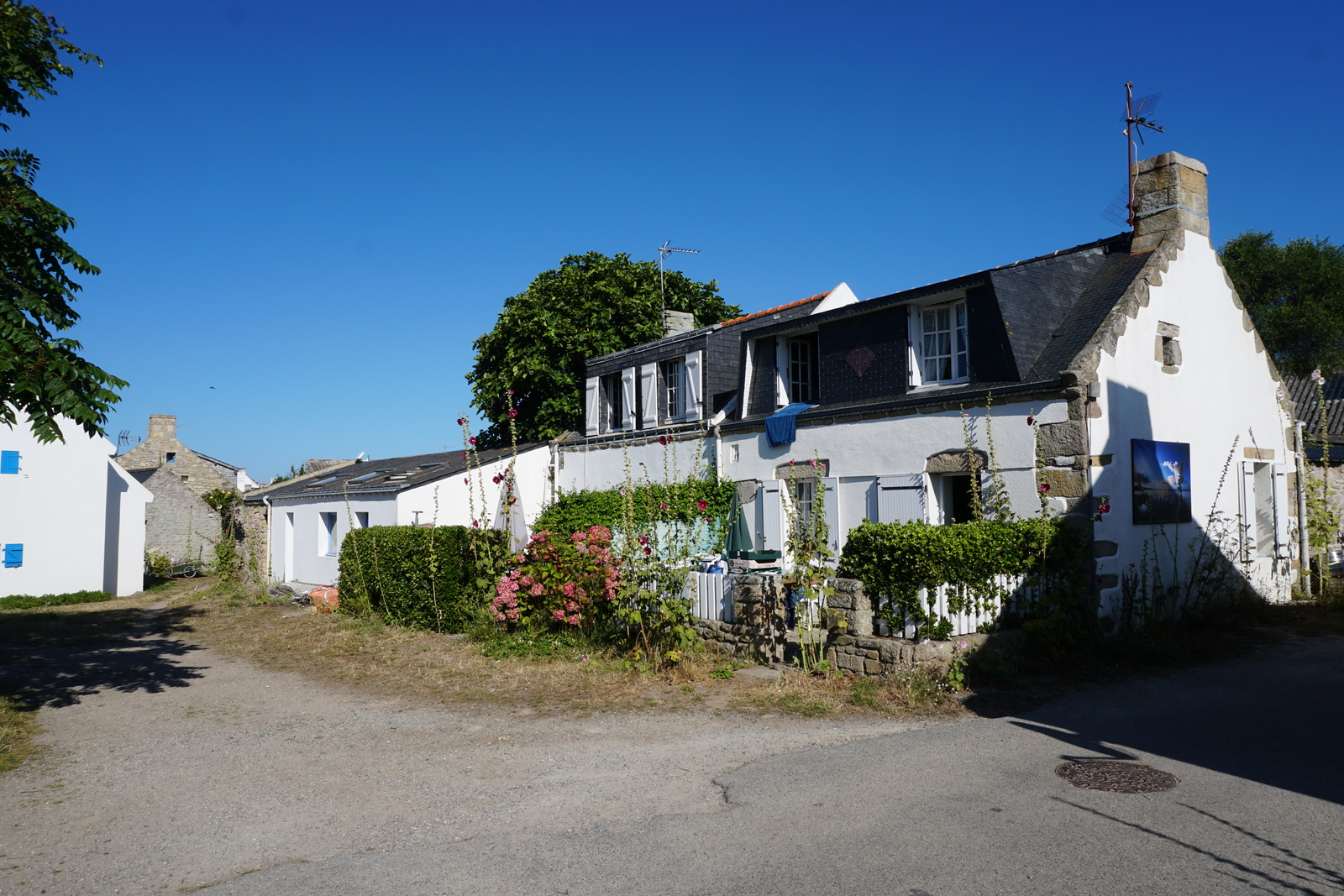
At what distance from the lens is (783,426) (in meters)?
15.2

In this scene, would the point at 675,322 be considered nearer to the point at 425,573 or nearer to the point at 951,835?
the point at 425,573

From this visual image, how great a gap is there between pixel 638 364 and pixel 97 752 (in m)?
14.8

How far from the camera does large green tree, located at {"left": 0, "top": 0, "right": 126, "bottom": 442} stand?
7.09 meters

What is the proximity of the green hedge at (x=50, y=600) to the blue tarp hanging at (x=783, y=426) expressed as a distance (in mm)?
16870

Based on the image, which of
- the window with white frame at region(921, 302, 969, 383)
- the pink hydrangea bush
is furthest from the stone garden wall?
the window with white frame at region(921, 302, 969, 383)

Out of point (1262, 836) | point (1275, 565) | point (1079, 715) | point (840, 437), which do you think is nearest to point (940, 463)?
point (840, 437)

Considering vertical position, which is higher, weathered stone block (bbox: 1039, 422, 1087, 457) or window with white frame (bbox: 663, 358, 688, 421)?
window with white frame (bbox: 663, 358, 688, 421)

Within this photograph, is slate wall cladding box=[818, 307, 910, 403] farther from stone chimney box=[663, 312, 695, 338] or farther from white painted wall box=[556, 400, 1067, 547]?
stone chimney box=[663, 312, 695, 338]

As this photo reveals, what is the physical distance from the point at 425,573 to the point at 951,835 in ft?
35.1

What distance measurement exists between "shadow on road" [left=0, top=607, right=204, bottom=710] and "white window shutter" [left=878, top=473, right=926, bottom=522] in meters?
9.89

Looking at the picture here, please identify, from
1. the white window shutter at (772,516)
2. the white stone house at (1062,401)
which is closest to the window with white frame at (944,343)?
the white stone house at (1062,401)

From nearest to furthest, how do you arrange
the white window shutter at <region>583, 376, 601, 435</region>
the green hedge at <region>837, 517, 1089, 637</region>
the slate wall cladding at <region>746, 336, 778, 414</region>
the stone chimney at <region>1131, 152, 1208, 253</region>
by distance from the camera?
1. the green hedge at <region>837, 517, 1089, 637</region>
2. the stone chimney at <region>1131, 152, 1208, 253</region>
3. the slate wall cladding at <region>746, 336, 778, 414</region>
4. the white window shutter at <region>583, 376, 601, 435</region>

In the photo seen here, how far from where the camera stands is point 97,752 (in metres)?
7.12

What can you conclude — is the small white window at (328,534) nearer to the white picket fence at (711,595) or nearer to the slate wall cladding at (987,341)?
the white picket fence at (711,595)
